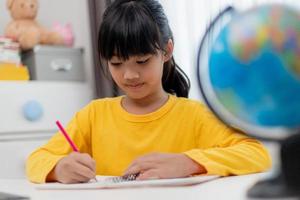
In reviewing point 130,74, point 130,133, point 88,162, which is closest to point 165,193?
point 88,162

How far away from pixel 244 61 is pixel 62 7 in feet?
7.31

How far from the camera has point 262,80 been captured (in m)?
0.28

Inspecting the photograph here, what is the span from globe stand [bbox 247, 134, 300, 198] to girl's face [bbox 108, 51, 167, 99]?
697 millimetres

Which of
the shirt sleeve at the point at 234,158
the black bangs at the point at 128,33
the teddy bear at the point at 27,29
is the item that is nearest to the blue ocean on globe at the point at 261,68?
the shirt sleeve at the point at 234,158

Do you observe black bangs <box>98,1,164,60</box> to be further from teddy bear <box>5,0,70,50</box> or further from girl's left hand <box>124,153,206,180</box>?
teddy bear <box>5,0,70,50</box>

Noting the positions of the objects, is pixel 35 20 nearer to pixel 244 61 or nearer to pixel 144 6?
pixel 144 6

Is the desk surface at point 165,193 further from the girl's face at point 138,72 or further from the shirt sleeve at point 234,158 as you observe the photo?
the girl's face at point 138,72

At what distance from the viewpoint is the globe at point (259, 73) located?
0.91 ft

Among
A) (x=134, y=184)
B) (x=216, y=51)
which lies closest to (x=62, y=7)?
(x=134, y=184)

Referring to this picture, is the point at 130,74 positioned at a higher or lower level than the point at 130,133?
higher

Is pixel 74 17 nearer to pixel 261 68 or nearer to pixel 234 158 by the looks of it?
pixel 234 158

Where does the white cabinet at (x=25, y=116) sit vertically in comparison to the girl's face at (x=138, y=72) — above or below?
below

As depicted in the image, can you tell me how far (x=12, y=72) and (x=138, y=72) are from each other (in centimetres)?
111

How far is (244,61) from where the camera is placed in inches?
11.4
